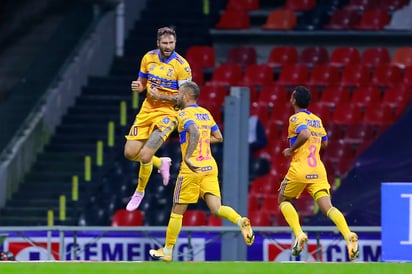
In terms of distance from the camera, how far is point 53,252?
19250 millimetres

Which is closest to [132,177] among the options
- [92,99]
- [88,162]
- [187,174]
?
[88,162]

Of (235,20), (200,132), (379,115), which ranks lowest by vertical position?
(200,132)

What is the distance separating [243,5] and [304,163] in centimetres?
1133

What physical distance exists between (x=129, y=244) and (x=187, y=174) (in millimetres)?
4093

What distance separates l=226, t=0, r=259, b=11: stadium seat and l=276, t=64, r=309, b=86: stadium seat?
7.28 ft

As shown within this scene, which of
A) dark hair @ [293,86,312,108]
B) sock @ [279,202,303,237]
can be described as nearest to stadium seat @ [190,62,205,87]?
sock @ [279,202,303,237]

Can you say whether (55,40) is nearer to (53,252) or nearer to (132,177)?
(132,177)

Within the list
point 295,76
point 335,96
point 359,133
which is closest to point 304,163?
point 359,133

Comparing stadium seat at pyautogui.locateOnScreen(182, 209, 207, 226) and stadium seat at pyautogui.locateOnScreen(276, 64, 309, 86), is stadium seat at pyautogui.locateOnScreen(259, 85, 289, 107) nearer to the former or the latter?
stadium seat at pyautogui.locateOnScreen(276, 64, 309, 86)

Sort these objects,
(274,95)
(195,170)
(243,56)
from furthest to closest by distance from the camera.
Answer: (243,56) < (274,95) < (195,170)

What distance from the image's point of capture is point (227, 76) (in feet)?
82.8

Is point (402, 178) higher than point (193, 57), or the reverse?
point (193, 57)

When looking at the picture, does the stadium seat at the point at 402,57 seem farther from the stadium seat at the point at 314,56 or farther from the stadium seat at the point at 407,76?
the stadium seat at the point at 314,56

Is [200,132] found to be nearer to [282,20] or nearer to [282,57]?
[282,57]
